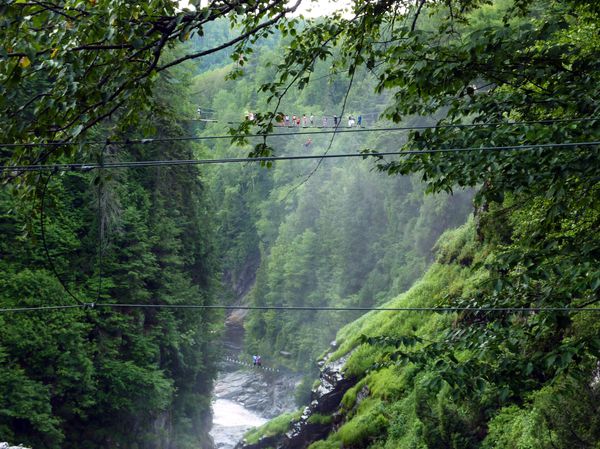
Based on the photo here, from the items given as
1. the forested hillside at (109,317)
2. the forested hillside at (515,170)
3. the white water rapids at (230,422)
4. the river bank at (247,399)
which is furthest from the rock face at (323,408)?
the river bank at (247,399)

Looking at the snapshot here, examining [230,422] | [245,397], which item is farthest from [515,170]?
[245,397]

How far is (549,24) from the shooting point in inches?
278

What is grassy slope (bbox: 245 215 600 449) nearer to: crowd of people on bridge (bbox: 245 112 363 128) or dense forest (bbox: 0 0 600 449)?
dense forest (bbox: 0 0 600 449)

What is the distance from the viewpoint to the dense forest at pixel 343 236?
6.31 metres

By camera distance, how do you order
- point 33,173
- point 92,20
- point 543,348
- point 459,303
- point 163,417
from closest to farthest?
point 92,20, point 33,173, point 459,303, point 543,348, point 163,417

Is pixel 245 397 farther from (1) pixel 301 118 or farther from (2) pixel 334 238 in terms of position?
(1) pixel 301 118

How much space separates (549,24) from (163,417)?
27.8 m

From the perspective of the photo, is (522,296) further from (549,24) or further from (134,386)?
(134,386)

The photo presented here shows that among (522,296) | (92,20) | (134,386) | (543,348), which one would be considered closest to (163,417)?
(134,386)

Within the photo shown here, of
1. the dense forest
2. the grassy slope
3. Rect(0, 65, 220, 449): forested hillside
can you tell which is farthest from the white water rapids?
the grassy slope

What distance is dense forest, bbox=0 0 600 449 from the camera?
6.31 m

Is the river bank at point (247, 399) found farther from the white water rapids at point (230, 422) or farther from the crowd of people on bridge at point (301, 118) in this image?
the crowd of people on bridge at point (301, 118)

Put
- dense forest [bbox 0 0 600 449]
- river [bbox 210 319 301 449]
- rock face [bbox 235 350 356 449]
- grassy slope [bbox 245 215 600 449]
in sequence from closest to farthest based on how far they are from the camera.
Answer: dense forest [bbox 0 0 600 449]
grassy slope [bbox 245 215 600 449]
rock face [bbox 235 350 356 449]
river [bbox 210 319 301 449]

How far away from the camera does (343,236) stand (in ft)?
212
